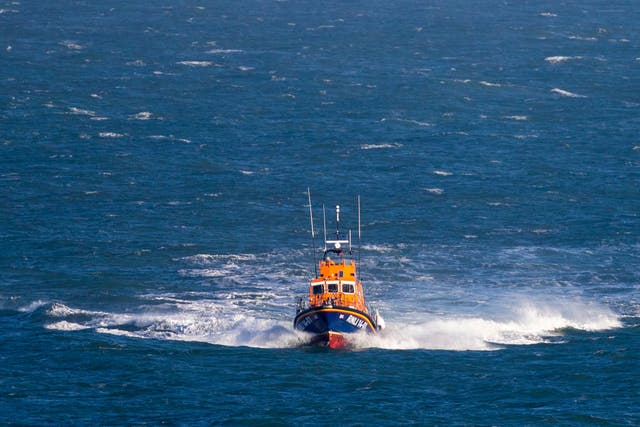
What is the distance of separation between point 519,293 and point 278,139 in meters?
57.2

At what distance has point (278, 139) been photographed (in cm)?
Answer: 17288

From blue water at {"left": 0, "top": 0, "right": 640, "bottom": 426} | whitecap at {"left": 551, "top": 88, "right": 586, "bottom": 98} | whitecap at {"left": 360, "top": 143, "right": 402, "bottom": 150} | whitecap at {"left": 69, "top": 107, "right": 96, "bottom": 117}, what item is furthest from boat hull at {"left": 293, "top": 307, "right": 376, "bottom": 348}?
whitecap at {"left": 551, "top": 88, "right": 586, "bottom": 98}

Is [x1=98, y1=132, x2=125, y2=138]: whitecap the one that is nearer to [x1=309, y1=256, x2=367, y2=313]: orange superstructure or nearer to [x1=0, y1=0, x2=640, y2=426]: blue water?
[x1=0, y1=0, x2=640, y2=426]: blue water

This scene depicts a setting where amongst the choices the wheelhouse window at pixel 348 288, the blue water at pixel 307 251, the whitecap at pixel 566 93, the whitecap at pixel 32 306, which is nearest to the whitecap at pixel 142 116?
the blue water at pixel 307 251

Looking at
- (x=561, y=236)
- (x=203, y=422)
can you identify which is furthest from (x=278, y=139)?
(x=203, y=422)

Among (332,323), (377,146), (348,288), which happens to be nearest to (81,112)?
(377,146)

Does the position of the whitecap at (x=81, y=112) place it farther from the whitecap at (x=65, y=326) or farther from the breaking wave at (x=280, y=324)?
the whitecap at (x=65, y=326)

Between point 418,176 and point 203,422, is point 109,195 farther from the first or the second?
point 203,422

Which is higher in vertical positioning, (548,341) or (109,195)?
(109,195)

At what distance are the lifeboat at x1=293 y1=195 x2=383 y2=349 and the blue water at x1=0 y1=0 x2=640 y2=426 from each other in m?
1.68

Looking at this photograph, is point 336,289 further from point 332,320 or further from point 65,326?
point 65,326

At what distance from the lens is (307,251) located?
434 ft

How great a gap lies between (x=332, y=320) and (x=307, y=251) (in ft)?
98.9

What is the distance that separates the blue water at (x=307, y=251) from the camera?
313ft
